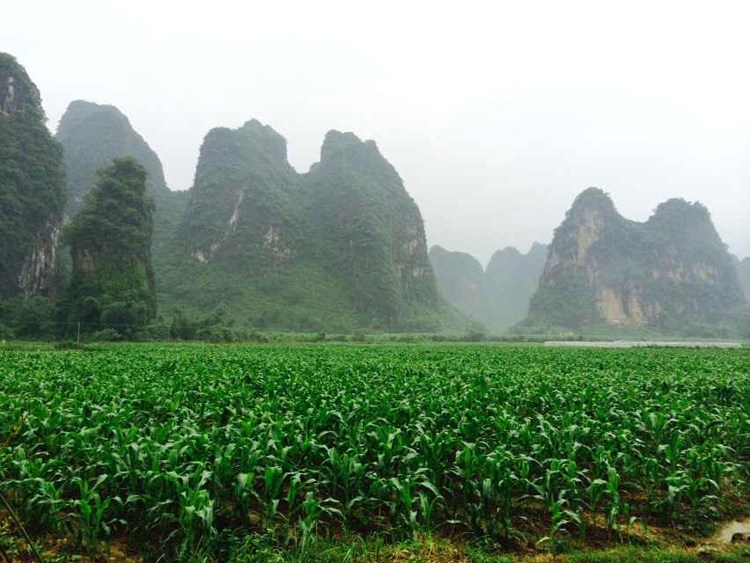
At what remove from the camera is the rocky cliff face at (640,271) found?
4577 inches

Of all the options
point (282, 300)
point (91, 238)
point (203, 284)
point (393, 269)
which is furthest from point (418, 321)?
point (91, 238)

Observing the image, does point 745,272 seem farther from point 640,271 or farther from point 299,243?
point 299,243

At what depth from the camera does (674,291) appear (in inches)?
4641

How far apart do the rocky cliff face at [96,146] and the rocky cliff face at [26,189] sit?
3656 centimetres

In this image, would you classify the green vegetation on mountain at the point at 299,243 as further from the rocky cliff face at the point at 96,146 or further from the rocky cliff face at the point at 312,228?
the rocky cliff face at the point at 96,146

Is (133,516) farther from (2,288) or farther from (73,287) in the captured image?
(2,288)

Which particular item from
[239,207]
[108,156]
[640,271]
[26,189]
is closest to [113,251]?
[26,189]

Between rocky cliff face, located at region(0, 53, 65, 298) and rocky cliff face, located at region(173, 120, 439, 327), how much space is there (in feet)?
98.2

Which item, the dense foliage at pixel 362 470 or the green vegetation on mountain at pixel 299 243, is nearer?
the dense foliage at pixel 362 470

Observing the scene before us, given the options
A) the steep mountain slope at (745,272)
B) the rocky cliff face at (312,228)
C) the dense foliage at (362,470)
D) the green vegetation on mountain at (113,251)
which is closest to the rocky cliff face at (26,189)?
the green vegetation on mountain at (113,251)

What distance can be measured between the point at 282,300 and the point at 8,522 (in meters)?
82.4

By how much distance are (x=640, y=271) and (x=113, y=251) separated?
13072 centimetres

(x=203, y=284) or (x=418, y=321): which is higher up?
(x=203, y=284)

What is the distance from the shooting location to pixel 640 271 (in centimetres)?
12138
